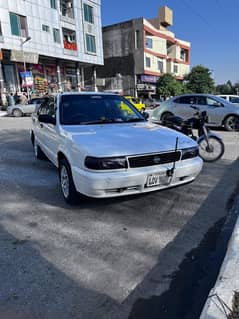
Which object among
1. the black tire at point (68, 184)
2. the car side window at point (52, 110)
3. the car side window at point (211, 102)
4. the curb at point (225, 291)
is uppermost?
the car side window at point (52, 110)

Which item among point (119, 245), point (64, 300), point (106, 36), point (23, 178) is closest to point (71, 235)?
point (119, 245)

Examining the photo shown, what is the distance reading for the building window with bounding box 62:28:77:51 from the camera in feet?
103

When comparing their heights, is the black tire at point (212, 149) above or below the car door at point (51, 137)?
below

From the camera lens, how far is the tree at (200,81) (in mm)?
48375

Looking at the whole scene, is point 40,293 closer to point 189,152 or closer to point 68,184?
point 68,184

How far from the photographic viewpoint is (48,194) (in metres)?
4.25

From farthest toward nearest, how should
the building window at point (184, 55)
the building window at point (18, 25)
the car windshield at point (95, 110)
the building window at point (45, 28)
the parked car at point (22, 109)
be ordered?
the building window at point (184, 55) → the building window at point (45, 28) → the building window at point (18, 25) → the parked car at point (22, 109) → the car windshield at point (95, 110)

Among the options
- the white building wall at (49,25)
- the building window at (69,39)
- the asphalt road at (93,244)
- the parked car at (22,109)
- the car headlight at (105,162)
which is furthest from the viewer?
the building window at (69,39)

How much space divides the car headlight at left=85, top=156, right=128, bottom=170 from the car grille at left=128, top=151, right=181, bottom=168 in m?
0.12

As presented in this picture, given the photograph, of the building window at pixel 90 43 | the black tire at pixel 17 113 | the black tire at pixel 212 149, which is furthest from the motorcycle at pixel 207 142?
the building window at pixel 90 43

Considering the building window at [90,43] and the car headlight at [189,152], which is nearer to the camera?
the car headlight at [189,152]

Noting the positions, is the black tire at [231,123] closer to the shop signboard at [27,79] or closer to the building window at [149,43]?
the shop signboard at [27,79]

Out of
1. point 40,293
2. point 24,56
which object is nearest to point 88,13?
point 24,56

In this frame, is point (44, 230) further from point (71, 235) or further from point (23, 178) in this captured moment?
point (23, 178)
